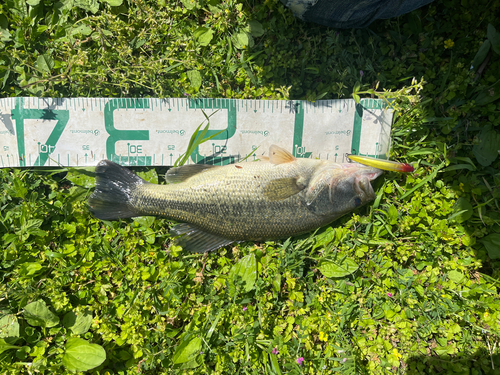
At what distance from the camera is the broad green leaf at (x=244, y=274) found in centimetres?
286

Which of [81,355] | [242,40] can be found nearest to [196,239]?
[81,355]

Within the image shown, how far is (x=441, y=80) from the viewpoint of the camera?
2949 mm

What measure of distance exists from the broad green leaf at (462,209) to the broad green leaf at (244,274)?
7.20 ft

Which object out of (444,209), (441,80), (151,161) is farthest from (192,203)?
(441,80)

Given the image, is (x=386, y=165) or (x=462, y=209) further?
(x=462, y=209)

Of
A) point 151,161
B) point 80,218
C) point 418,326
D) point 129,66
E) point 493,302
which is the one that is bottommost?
point 418,326

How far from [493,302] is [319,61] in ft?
10.5

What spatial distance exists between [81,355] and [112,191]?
1709mm

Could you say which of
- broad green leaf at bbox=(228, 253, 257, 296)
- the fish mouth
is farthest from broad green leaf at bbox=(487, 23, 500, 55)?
broad green leaf at bbox=(228, 253, 257, 296)

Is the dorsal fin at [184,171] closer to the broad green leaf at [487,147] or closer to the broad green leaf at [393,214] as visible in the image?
the broad green leaf at [393,214]

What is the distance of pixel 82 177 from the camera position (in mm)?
2938

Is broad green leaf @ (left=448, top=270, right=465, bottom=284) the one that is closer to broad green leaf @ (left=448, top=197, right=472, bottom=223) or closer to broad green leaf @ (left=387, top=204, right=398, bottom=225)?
broad green leaf @ (left=448, top=197, right=472, bottom=223)

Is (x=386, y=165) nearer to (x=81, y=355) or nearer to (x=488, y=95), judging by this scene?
(x=488, y=95)

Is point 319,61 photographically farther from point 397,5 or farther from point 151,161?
point 151,161
